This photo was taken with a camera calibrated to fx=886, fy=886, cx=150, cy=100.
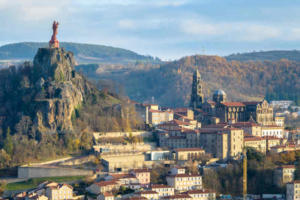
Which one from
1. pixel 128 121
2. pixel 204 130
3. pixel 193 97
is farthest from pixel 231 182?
pixel 193 97

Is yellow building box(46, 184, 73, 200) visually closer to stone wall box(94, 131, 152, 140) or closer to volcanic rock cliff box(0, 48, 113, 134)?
volcanic rock cliff box(0, 48, 113, 134)

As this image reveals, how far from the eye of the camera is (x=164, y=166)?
290 ft

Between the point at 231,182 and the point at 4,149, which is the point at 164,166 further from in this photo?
the point at 4,149

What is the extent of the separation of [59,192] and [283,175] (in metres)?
22.6

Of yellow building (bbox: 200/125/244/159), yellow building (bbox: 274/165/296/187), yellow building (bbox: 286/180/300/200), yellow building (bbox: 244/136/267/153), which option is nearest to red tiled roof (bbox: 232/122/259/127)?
yellow building (bbox: 244/136/267/153)

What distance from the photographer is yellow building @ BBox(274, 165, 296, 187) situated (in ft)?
283

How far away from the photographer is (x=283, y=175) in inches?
3398

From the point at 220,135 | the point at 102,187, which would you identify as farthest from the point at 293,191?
the point at 102,187

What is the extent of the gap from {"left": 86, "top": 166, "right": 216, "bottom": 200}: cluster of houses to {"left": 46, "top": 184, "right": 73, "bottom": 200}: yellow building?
7.79 ft

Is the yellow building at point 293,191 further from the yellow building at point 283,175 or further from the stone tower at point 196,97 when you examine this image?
the stone tower at point 196,97

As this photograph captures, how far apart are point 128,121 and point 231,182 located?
59.2 ft

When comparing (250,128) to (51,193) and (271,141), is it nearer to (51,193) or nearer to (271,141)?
(271,141)

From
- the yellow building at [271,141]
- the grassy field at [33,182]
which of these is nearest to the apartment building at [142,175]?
the grassy field at [33,182]

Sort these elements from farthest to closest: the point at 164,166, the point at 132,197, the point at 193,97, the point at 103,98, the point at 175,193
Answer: the point at 193,97 < the point at 103,98 < the point at 164,166 < the point at 175,193 < the point at 132,197
